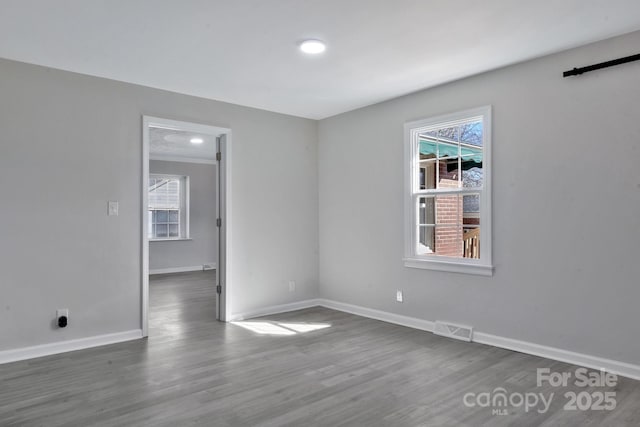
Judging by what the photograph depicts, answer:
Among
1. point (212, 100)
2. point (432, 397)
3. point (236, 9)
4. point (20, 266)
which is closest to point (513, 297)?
point (432, 397)

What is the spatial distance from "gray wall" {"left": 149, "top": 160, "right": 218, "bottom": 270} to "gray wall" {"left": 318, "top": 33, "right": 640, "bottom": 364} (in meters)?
5.82

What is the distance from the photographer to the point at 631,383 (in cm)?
290

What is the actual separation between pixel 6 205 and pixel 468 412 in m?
3.86

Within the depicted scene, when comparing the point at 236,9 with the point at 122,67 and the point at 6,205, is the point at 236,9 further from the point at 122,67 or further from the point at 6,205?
the point at 6,205

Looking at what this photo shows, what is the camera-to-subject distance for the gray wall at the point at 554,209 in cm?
306

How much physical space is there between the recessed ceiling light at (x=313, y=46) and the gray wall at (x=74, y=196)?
5.86 feet

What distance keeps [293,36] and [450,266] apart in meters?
2.59

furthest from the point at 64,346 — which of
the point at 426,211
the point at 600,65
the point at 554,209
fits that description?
the point at 600,65

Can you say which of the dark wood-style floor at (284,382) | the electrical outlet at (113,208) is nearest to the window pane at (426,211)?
the dark wood-style floor at (284,382)

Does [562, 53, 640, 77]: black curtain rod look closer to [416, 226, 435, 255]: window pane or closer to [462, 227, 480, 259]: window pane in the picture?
[462, 227, 480, 259]: window pane

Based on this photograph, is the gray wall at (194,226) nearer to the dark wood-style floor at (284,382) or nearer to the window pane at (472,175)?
the dark wood-style floor at (284,382)

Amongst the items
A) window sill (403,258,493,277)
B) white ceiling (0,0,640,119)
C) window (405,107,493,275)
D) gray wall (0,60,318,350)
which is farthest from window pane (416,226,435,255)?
gray wall (0,60,318,350)

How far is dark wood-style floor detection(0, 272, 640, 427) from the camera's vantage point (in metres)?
2.46

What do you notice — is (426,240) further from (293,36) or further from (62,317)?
(62,317)
